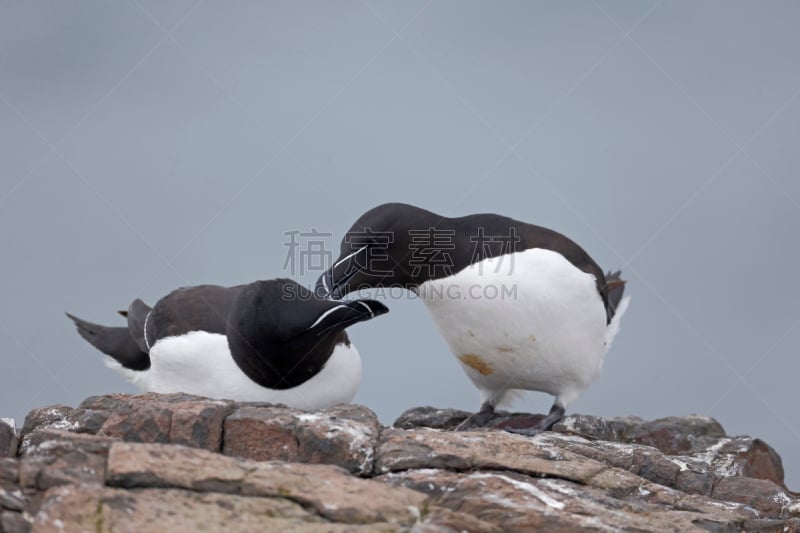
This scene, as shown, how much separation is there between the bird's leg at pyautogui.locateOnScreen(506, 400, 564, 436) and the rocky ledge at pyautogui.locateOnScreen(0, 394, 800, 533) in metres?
0.34

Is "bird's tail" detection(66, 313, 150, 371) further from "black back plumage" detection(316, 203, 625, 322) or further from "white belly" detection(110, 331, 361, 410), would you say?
"black back plumage" detection(316, 203, 625, 322)

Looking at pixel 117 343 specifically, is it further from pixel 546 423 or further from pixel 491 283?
pixel 546 423

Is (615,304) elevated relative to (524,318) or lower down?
elevated

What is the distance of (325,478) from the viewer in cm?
516

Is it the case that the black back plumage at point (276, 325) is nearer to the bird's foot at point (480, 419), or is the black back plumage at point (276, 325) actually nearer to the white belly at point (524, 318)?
the white belly at point (524, 318)

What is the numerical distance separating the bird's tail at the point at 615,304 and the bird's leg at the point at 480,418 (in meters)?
1.30

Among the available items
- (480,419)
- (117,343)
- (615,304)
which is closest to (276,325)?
(480,419)

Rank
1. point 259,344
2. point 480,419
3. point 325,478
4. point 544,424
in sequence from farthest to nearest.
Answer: point 480,419 → point 544,424 → point 259,344 → point 325,478

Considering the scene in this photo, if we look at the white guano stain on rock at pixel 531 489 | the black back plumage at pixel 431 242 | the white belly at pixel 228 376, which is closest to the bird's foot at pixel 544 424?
the black back plumage at pixel 431 242

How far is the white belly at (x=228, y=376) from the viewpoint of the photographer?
7.96m

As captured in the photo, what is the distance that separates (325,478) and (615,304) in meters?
5.65

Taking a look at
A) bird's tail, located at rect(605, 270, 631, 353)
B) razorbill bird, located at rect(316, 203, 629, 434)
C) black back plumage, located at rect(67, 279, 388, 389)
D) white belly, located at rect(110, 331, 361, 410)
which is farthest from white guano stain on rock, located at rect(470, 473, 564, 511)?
bird's tail, located at rect(605, 270, 631, 353)

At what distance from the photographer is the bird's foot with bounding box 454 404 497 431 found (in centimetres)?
877

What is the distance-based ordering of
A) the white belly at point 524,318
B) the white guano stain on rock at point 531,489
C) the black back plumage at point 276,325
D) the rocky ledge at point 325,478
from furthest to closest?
the white belly at point 524,318 → the black back plumage at point 276,325 → the white guano stain on rock at point 531,489 → the rocky ledge at point 325,478
